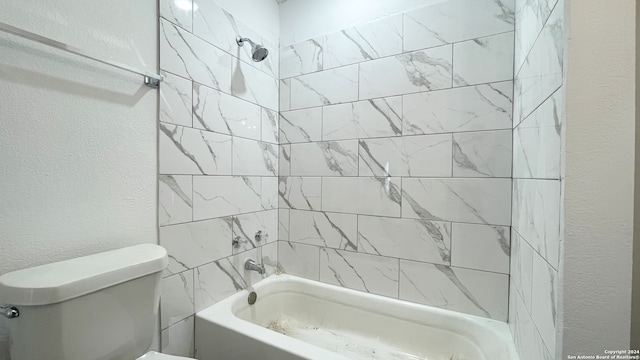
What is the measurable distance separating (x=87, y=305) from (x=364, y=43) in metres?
1.80

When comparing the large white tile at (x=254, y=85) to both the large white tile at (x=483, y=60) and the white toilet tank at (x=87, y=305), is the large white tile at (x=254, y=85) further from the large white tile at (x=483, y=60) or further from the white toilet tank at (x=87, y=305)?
the large white tile at (x=483, y=60)

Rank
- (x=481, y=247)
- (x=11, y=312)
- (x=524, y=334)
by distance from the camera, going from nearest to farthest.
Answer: (x=11, y=312) < (x=524, y=334) < (x=481, y=247)

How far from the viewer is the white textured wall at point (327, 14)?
60.6 inches

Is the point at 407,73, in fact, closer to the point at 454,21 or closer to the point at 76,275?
the point at 454,21

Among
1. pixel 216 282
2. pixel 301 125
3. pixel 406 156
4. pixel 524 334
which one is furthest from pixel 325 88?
pixel 524 334

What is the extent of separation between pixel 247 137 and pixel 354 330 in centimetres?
140

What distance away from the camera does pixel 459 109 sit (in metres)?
1.37

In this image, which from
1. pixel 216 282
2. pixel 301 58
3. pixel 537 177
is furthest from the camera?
pixel 301 58

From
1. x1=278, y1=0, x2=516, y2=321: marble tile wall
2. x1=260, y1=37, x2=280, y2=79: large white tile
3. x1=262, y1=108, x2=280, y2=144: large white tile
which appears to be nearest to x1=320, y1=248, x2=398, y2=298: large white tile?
x1=278, y1=0, x2=516, y2=321: marble tile wall

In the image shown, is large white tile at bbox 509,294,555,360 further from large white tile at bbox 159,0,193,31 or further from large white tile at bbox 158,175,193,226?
large white tile at bbox 159,0,193,31

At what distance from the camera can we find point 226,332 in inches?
49.2

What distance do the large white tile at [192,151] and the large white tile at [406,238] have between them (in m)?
0.92

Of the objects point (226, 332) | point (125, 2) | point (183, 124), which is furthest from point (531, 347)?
point (125, 2)

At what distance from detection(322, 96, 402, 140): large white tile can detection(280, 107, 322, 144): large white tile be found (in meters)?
0.05
